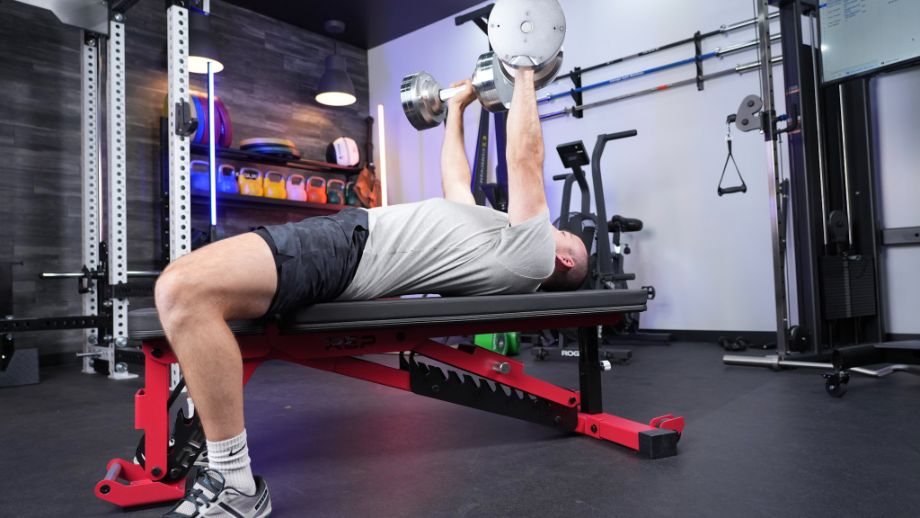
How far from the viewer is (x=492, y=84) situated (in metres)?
1.93

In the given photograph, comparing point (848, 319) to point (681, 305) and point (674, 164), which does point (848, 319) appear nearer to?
point (681, 305)

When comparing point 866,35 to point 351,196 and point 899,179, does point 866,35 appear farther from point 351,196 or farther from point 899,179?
point 351,196

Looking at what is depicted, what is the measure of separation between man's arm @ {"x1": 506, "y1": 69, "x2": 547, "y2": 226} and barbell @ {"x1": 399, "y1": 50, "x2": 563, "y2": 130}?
0.37 ft

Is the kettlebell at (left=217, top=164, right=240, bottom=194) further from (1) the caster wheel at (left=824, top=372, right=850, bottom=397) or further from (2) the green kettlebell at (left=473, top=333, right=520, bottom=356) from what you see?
(1) the caster wheel at (left=824, top=372, right=850, bottom=397)

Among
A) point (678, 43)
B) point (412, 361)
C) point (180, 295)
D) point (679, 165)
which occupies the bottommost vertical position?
point (412, 361)

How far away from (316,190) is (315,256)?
165 inches

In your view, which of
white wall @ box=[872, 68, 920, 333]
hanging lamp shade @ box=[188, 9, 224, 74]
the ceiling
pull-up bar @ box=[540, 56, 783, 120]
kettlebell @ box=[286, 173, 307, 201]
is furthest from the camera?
the ceiling

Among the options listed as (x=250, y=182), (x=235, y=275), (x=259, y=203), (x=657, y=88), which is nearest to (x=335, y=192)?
(x=259, y=203)

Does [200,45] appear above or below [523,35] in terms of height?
above

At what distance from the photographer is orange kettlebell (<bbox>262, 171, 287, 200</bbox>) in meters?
5.04

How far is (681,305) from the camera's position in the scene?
441cm

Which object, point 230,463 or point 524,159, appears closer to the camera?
point 230,463

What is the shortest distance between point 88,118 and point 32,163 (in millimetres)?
605

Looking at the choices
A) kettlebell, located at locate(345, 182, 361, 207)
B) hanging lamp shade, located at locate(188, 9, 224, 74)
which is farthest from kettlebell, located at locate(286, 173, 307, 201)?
hanging lamp shade, located at locate(188, 9, 224, 74)
